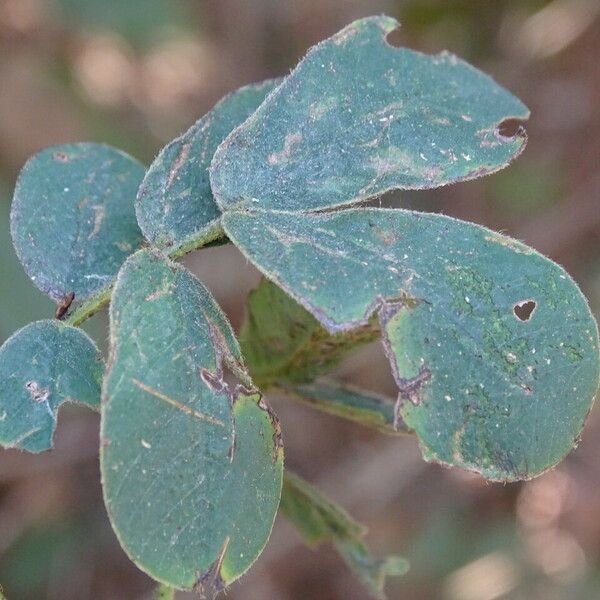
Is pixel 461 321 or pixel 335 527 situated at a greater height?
pixel 461 321

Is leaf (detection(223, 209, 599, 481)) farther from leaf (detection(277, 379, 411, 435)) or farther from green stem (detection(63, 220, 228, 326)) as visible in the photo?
leaf (detection(277, 379, 411, 435))

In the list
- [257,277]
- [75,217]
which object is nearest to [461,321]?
[75,217]

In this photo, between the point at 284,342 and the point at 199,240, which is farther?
the point at 284,342

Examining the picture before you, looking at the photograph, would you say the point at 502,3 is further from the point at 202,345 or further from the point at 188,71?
the point at 202,345

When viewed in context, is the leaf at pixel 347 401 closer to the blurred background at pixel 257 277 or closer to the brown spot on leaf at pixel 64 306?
the brown spot on leaf at pixel 64 306

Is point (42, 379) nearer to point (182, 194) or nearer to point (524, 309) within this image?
point (182, 194)
